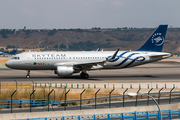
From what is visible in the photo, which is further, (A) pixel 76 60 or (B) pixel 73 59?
(A) pixel 76 60

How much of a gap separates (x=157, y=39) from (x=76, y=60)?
50.9ft

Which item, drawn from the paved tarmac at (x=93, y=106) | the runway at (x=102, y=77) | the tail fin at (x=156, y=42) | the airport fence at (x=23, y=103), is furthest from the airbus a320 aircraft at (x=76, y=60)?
the airport fence at (x=23, y=103)

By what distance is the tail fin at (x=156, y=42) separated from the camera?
5828 centimetres

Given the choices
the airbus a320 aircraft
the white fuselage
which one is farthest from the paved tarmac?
the white fuselage

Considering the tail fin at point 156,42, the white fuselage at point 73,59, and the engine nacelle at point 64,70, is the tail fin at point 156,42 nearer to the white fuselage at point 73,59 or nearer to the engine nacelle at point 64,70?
the white fuselage at point 73,59

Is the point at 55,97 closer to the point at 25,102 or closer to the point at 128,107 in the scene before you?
the point at 25,102

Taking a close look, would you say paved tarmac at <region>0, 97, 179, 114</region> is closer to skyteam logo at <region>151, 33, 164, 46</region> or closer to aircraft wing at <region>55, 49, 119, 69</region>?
aircraft wing at <region>55, 49, 119, 69</region>

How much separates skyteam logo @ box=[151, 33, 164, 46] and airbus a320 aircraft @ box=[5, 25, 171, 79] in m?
2.22

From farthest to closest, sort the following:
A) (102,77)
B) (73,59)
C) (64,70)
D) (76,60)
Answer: (102,77)
(76,60)
(73,59)
(64,70)

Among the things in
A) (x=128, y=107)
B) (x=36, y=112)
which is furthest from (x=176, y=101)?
(x=36, y=112)

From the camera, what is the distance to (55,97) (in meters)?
34.6

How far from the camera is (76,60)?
53938mm

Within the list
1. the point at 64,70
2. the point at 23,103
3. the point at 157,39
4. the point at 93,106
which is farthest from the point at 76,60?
the point at 23,103

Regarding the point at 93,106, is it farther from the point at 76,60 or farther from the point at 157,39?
the point at 157,39
